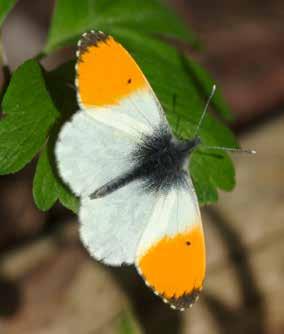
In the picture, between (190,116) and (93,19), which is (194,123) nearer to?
(190,116)

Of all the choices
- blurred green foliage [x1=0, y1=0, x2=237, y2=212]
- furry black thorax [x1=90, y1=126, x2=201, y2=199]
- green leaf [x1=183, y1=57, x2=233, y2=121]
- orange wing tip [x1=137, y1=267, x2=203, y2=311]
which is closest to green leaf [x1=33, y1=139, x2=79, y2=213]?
blurred green foliage [x1=0, y1=0, x2=237, y2=212]

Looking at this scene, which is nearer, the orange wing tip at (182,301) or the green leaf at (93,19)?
the orange wing tip at (182,301)

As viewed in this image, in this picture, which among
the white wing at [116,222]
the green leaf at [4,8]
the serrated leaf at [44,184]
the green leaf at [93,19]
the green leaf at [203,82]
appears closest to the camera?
the white wing at [116,222]

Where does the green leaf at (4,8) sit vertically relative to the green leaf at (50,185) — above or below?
above

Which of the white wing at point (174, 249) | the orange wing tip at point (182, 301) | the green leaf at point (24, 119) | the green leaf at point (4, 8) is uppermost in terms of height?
the green leaf at point (4, 8)

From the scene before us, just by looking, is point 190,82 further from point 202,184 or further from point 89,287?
→ point 89,287

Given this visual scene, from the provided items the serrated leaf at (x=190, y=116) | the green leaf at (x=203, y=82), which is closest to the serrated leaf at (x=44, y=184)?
the serrated leaf at (x=190, y=116)

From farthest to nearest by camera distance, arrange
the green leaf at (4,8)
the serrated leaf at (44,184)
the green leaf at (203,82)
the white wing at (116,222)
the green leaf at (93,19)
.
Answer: the green leaf at (93,19)
the green leaf at (203,82)
the green leaf at (4,8)
the serrated leaf at (44,184)
the white wing at (116,222)

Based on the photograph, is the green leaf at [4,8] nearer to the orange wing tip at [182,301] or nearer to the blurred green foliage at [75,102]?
the blurred green foliage at [75,102]
